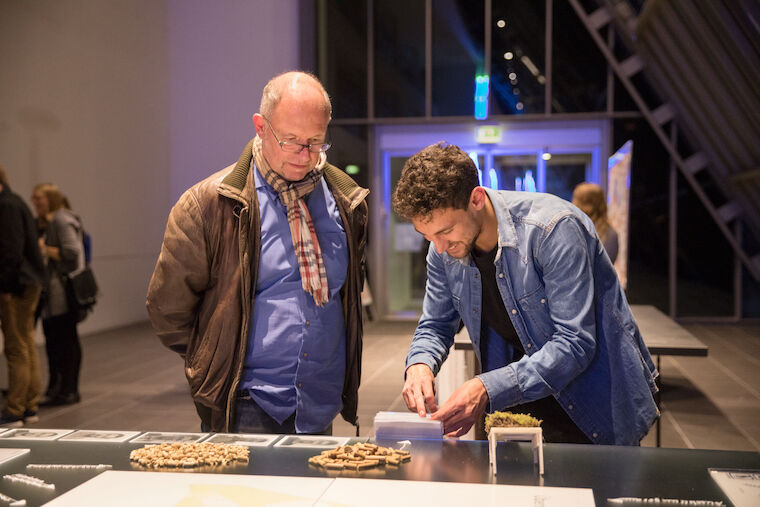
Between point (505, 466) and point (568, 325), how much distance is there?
448 mm

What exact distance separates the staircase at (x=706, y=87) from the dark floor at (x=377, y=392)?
1.87 metres

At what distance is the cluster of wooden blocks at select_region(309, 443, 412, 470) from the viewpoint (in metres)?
1.54

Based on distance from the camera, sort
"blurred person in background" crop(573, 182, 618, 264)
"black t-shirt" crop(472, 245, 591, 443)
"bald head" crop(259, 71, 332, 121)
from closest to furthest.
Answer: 1. "black t-shirt" crop(472, 245, 591, 443)
2. "bald head" crop(259, 71, 332, 121)
3. "blurred person in background" crop(573, 182, 618, 264)

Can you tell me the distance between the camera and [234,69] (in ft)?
35.0

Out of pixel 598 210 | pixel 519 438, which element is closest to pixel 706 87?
pixel 598 210

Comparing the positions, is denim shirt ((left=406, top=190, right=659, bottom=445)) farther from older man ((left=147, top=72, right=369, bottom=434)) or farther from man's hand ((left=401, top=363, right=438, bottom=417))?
older man ((left=147, top=72, right=369, bottom=434))

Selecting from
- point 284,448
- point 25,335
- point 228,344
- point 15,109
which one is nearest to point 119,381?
point 25,335

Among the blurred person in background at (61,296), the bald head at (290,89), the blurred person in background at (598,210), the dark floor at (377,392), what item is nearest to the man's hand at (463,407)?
the bald head at (290,89)

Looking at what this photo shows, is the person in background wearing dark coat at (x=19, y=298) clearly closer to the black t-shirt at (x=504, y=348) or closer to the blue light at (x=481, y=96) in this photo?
the black t-shirt at (x=504, y=348)

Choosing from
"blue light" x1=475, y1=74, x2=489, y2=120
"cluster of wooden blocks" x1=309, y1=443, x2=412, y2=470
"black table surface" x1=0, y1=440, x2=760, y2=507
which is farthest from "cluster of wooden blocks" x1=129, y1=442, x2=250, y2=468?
"blue light" x1=475, y1=74, x2=489, y2=120

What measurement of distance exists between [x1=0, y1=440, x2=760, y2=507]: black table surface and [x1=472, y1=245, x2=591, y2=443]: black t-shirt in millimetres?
446

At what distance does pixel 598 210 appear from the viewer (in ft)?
17.4

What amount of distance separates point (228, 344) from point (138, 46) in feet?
30.2

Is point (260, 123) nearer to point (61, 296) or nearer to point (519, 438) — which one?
point (519, 438)
